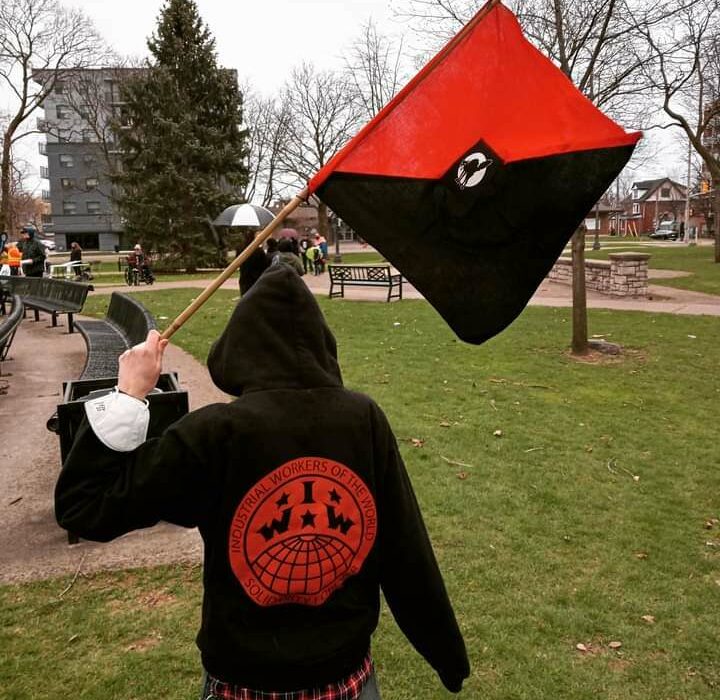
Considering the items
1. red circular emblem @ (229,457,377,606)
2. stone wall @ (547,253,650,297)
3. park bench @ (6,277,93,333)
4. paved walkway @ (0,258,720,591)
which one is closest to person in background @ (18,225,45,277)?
park bench @ (6,277,93,333)

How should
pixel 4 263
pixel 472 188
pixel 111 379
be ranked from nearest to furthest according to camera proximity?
pixel 472 188
pixel 111 379
pixel 4 263

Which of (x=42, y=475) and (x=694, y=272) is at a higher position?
(x=694, y=272)

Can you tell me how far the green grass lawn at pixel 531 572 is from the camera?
326 cm

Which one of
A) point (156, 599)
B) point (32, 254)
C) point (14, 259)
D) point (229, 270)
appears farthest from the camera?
point (14, 259)


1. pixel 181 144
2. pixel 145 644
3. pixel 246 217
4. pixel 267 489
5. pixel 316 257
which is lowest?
pixel 145 644

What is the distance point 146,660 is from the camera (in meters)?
3.34

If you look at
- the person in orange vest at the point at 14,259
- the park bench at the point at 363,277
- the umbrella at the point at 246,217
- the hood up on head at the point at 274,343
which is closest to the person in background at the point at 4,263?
the person in orange vest at the point at 14,259

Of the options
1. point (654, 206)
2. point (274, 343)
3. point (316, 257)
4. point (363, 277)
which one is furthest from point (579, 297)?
point (654, 206)

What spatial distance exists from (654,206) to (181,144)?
8909 centimetres

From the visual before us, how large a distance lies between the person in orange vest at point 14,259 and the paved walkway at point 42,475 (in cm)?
869

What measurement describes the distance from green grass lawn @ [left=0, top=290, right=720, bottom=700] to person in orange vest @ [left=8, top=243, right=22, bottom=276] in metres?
15.5

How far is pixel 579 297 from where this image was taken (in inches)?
399

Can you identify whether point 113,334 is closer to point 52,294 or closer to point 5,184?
point 52,294

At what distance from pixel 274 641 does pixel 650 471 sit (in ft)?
16.1
